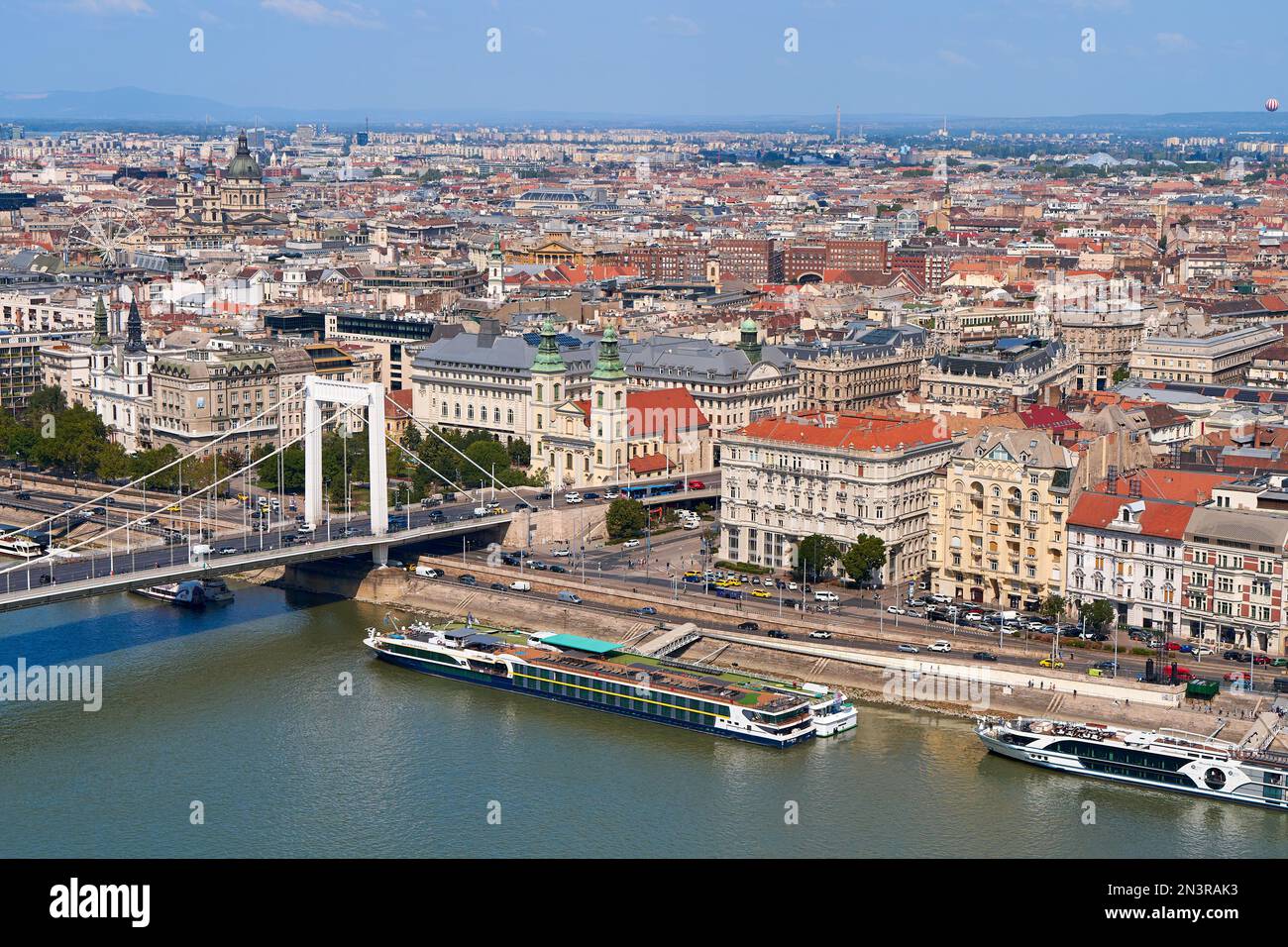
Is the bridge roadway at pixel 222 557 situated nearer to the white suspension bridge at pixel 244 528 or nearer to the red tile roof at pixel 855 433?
the white suspension bridge at pixel 244 528

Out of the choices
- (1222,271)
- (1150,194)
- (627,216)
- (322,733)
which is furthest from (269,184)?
(322,733)

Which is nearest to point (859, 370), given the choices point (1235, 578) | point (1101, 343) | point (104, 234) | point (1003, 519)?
point (1101, 343)

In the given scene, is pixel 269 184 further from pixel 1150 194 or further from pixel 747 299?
pixel 747 299

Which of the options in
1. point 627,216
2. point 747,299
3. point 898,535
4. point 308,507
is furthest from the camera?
point 627,216

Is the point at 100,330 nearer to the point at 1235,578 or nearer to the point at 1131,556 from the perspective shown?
the point at 1131,556

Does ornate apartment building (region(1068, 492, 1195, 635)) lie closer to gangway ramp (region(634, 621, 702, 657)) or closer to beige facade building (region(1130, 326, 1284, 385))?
gangway ramp (region(634, 621, 702, 657))

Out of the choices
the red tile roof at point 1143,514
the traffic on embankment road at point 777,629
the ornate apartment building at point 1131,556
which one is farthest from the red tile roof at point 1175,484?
the traffic on embankment road at point 777,629

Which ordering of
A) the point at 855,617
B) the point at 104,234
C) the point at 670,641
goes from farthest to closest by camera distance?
the point at 104,234, the point at 855,617, the point at 670,641
